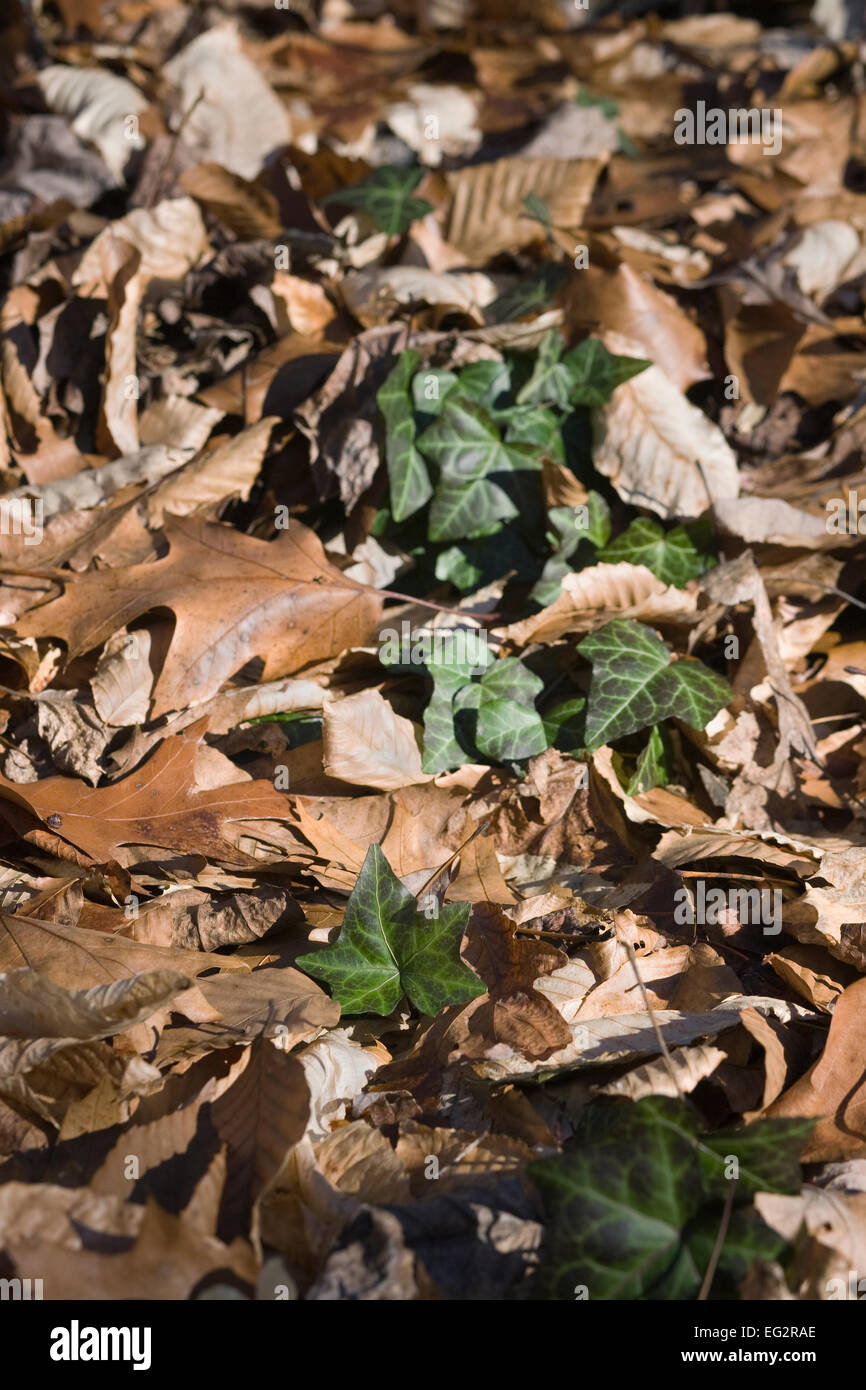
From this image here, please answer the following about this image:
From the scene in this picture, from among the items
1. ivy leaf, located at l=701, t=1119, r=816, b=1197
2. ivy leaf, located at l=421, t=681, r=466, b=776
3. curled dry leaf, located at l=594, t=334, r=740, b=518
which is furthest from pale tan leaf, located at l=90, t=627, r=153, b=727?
ivy leaf, located at l=701, t=1119, r=816, b=1197

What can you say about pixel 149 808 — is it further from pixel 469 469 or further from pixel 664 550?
pixel 664 550

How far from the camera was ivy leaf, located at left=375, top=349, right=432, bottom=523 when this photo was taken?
8.27ft

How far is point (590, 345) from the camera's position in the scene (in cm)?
259

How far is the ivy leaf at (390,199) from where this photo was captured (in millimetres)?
3057

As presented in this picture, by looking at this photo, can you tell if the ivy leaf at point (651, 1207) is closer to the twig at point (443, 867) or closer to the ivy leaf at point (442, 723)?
the twig at point (443, 867)

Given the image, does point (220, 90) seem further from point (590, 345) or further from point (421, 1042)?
point (421, 1042)

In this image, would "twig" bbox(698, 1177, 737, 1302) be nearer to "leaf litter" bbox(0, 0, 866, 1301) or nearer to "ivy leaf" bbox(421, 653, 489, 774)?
"leaf litter" bbox(0, 0, 866, 1301)

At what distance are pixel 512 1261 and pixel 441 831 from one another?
896 millimetres

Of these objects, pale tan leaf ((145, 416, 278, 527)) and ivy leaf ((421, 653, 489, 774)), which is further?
pale tan leaf ((145, 416, 278, 527))

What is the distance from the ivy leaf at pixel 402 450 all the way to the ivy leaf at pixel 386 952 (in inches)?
40.5

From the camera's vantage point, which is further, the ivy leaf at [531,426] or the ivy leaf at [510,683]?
the ivy leaf at [531,426]

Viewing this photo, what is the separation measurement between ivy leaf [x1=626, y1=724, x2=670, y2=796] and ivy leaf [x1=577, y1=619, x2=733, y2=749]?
61 millimetres

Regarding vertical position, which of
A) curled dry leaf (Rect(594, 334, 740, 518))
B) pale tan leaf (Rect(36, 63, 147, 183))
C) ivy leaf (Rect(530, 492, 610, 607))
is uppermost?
pale tan leaf (Rect(36, 63, 147, 183))

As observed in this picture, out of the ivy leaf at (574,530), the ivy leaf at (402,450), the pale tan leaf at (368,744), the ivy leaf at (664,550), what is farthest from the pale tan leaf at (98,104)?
the pale tan leaf at (368,744)
